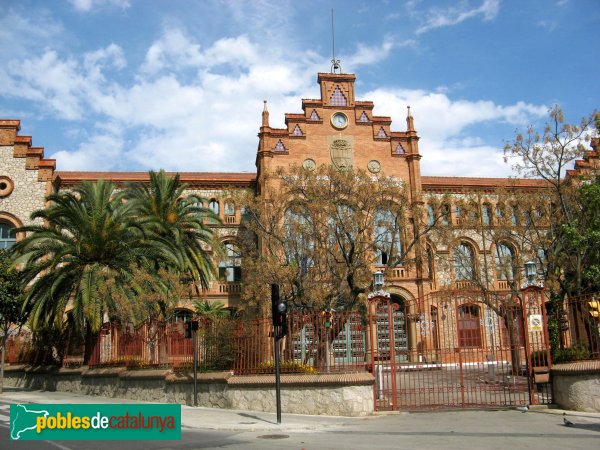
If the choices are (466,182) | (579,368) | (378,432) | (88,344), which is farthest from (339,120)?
(378,432)

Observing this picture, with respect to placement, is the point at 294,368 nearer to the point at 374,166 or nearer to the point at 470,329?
the point at 470,329

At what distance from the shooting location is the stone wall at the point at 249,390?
48.7ft

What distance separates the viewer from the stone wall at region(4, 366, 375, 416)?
14.8 meters

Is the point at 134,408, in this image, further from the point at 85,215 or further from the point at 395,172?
the point at 395,172

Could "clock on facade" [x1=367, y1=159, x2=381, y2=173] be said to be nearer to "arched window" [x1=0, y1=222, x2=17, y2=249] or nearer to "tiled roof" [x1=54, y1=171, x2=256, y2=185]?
"tiled roof" [x1=54, y1=171, x2=256, y2=185]

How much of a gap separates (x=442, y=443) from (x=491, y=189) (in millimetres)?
30264

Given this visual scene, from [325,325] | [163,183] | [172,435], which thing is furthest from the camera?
[163,183]

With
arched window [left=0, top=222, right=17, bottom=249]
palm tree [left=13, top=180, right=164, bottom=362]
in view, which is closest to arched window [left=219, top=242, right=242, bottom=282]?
palm tree [left=13, top=180, right=164, bottom=362]

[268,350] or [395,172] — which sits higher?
[395,172]

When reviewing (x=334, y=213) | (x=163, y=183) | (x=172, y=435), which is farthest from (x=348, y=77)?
(x=172, y=435)

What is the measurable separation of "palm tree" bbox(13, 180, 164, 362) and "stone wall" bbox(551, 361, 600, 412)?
1539cm

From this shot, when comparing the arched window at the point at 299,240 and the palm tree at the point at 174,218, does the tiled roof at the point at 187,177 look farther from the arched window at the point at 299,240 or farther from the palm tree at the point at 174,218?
the arched window at the point at 299,240

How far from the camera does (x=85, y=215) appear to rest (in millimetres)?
24734

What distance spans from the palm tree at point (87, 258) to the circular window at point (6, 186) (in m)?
10.5
